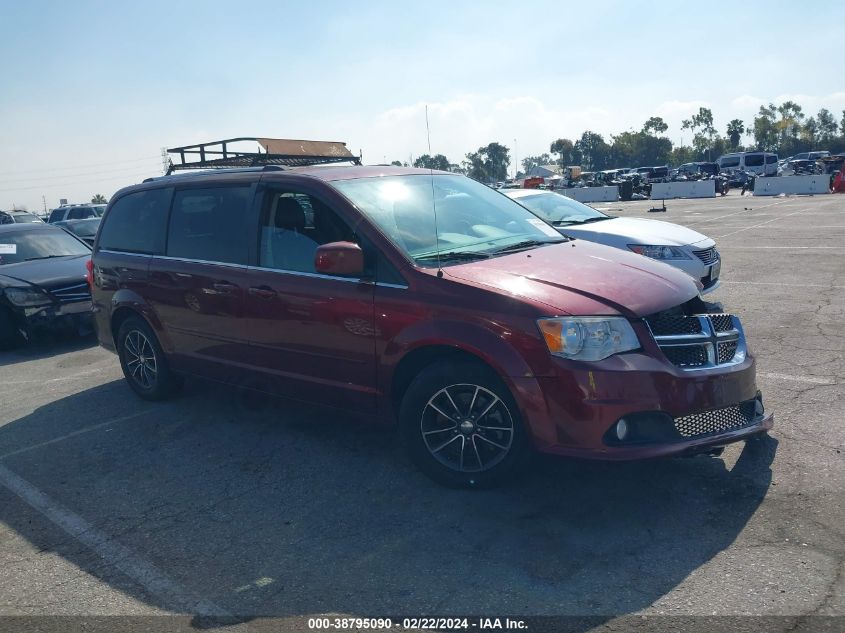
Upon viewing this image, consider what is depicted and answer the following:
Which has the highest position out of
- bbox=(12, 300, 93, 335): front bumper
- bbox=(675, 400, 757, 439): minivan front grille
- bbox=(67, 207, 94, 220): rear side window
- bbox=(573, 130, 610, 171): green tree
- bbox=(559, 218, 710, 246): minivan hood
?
bbox=(573, 130, 610, 171): green tree

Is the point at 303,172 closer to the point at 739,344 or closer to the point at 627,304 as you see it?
the point at 627,304

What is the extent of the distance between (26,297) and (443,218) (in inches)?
262

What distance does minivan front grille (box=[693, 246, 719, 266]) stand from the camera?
27.7 ft

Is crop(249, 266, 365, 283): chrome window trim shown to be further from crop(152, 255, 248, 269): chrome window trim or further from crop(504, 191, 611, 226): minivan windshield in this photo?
crop(504, 191, 611, 226): minivan windshield

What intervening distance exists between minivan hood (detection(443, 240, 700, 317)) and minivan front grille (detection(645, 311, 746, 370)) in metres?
0.10

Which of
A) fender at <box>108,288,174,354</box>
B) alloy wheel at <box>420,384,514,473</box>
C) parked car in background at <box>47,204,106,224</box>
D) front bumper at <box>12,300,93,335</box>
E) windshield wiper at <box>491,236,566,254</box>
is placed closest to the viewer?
alloy wheel at <box>420,384,514,473</box>

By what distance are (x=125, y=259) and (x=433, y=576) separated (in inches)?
170

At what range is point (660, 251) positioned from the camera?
8.48 m

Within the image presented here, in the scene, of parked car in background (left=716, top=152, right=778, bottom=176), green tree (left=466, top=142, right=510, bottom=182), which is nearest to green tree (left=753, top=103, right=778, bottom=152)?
parked car in background (left=716, top=152, right=778, bottom=176)

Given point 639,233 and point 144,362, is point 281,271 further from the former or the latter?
point 639,233

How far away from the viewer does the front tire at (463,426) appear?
3926 millimetres

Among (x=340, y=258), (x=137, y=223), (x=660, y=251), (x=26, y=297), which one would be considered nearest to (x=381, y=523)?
(x=340, y=258)

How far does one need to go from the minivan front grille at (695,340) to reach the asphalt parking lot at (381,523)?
70 cm

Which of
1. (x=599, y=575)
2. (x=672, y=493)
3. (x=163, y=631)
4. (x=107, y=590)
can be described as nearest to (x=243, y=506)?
(x=107, y=590)
